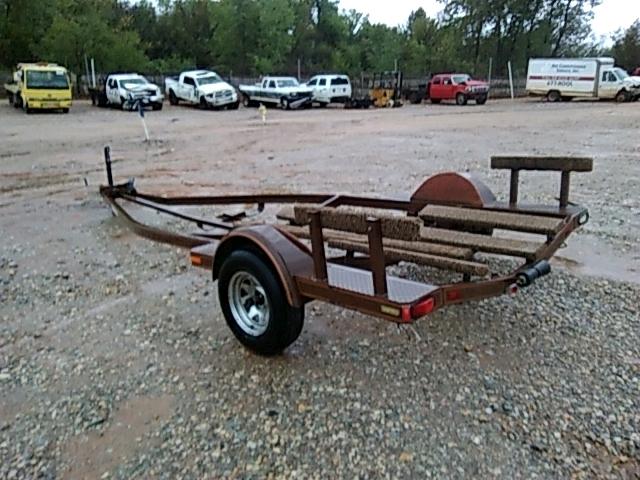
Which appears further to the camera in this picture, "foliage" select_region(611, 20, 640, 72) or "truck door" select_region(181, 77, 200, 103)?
"foliage" select_region(611, 20, 640, 72)

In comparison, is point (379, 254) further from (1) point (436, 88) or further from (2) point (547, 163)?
(1) point (436, 88)

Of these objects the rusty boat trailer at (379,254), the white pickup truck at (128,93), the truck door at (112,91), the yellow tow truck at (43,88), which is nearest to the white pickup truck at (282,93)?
the white pickup truck at (128,93)

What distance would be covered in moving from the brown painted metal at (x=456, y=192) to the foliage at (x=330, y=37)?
4104cm

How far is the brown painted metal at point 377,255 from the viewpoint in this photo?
2.57m

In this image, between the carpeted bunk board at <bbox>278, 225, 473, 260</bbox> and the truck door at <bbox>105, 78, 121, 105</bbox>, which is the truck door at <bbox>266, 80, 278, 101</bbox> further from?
the carpeted bunk board at <bbox>278, 225, 473, 260</bbox>

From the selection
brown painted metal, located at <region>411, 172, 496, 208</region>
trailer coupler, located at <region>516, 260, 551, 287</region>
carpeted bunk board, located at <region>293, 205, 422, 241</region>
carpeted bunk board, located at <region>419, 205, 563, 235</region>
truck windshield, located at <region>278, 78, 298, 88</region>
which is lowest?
trailer coupler, located at <region>516, 260, 551, 287</region>

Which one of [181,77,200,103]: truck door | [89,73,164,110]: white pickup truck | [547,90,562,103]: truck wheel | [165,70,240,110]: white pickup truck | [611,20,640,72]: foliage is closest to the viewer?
[89,73,164,110]: white pickup truck

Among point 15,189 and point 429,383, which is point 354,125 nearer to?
point 15,189

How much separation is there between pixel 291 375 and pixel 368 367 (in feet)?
1.39

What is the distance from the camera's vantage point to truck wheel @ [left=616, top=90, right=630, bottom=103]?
30578 millimetres

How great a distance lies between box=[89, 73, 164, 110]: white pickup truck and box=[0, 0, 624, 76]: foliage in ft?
44.9

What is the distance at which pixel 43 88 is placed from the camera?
24.9 meters

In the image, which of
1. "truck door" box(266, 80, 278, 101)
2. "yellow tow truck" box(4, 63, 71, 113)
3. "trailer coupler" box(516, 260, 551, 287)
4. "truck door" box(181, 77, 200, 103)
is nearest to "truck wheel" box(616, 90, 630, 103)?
"truck door" box(266, 80, 278, 101)

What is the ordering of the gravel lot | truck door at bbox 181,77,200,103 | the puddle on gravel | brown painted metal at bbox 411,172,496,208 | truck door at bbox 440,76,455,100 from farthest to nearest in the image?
truck door at bbox 440,76,455,100 < truck door at bbox 181,77,200,103 < the puddle on gravel < brown painted metal at bbox 411,172,496,208 < the gravel lot
